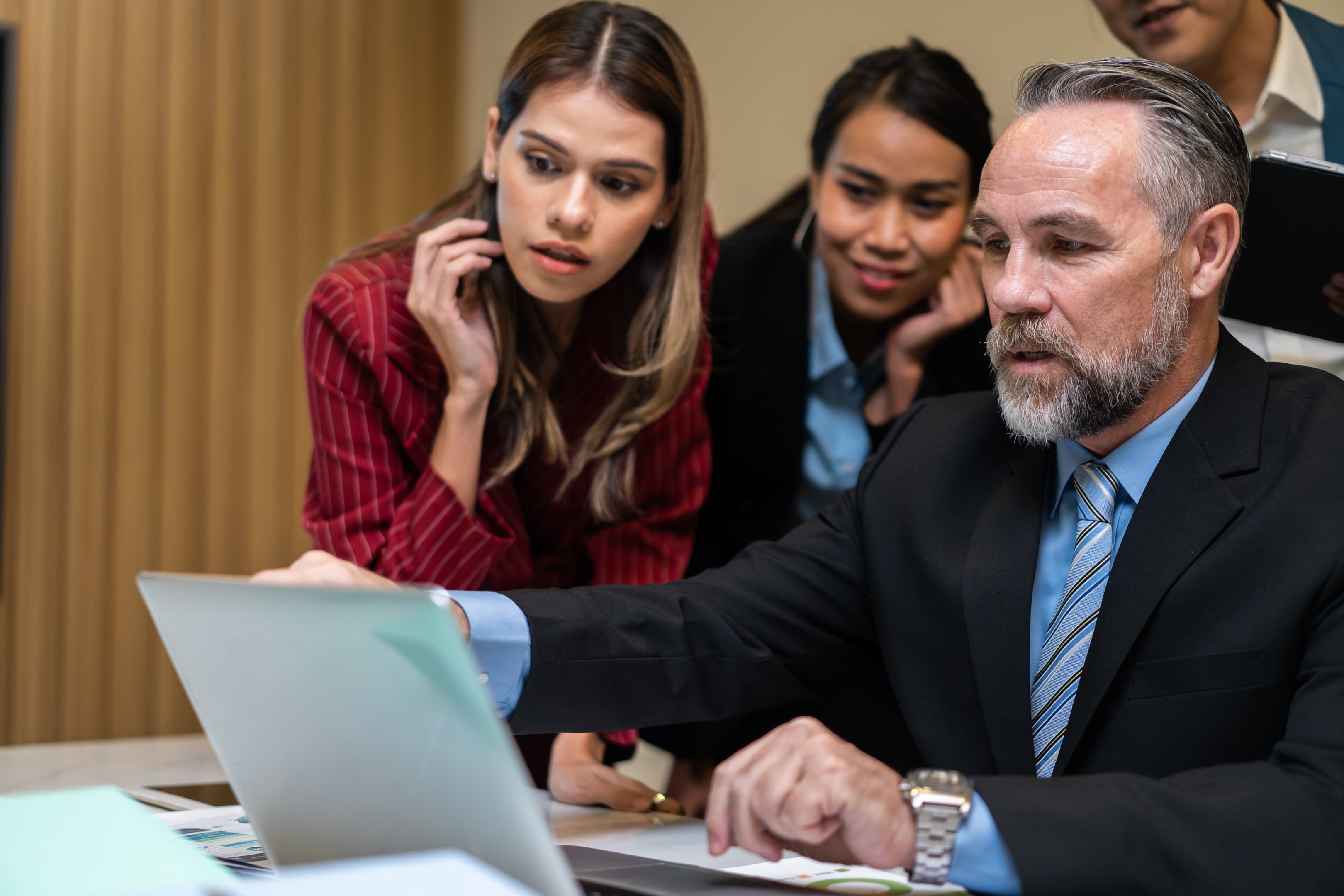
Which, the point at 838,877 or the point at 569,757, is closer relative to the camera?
the point at 838,877

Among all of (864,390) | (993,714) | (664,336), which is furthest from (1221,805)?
(864,390)

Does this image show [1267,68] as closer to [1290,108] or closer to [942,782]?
[1290,108]

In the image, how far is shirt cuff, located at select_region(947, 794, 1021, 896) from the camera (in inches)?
31.3

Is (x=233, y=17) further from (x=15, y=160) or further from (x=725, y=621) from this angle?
(x=725, y=621)

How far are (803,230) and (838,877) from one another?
53.6 inches

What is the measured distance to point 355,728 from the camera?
0.68m

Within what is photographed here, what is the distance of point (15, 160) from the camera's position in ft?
10.3

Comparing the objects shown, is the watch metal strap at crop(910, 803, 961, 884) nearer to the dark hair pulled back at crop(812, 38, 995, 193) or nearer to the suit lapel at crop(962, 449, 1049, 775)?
the suit lapel at crop(962, 449, 1049, 775)

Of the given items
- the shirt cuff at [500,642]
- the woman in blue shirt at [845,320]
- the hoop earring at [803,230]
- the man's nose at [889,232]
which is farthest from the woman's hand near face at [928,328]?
the shirt cuff at [500,642]

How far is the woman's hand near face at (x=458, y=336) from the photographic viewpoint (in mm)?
1679

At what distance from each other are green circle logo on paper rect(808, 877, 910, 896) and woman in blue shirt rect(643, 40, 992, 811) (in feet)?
2.97

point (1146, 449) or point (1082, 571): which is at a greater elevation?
point (1146, 449)

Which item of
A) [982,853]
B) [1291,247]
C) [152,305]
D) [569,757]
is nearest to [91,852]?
[982,853]

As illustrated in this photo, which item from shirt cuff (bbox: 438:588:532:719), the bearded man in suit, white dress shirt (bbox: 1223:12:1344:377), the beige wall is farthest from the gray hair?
the beige wall
